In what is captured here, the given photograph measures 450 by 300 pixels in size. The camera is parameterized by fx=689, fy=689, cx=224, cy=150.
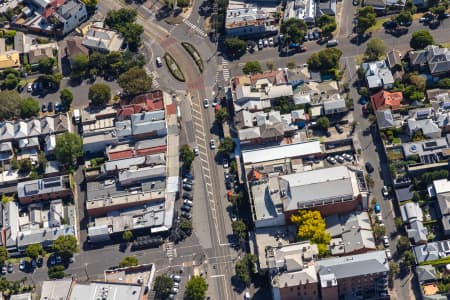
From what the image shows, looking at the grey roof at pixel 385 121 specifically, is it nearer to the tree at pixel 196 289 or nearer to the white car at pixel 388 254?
the white car at pixel 388 254

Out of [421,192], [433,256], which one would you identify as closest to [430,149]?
[421,192]

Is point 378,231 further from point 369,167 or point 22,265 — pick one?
point 22,265

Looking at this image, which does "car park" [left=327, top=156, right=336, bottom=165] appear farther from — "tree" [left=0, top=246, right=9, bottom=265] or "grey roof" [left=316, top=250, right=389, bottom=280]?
"tree" [left=0, top=246, right=9, bottom=265]

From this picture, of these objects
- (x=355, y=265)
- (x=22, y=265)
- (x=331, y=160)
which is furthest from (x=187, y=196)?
(x=355, y=265)

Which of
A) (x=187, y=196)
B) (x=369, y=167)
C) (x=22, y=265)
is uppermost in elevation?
(x=187, y=196)

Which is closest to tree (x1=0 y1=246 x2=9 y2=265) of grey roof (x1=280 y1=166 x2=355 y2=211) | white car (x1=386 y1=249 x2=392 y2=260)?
grey roof (x1=280 y1=166 x2=355 y2=211)

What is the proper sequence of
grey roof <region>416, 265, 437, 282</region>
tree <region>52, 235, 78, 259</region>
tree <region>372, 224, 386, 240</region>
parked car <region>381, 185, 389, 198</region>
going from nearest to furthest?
grey roof <region>416, 265, 437, 282</region> → tree <region>372, 224, 386, 240</region> → tree <region>52, 235, 78, 259</region> → parked car <region>381, 185, 389, 198</region>
